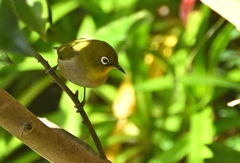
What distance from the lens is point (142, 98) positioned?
148 cm

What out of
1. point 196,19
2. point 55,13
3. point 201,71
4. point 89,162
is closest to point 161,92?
point 201,71

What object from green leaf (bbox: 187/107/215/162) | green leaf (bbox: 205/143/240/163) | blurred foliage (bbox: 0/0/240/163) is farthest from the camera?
blurred foliage (bbox: 0/0/240/163)

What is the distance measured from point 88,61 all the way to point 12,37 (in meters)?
0.36

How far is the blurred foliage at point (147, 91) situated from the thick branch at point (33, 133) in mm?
650

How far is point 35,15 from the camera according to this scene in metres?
0.60

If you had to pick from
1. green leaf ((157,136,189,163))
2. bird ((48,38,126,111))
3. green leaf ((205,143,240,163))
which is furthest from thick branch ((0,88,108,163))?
green leaf ((157,136,189,163))

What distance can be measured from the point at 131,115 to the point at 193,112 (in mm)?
256

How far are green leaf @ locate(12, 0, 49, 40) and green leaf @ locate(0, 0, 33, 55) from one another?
0.27 meters

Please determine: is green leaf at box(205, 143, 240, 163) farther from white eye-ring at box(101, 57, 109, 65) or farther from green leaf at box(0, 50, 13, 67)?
green leaf at box(0, 50, 13, 67)

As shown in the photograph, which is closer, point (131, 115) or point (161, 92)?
point (131, 115)

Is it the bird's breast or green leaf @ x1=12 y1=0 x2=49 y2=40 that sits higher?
green leaf @ x1=12 y1=0 x2=49 y2=40

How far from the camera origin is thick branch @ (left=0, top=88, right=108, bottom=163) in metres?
0.39

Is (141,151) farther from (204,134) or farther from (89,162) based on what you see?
(89,162)

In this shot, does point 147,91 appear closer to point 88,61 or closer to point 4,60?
point 88,61
